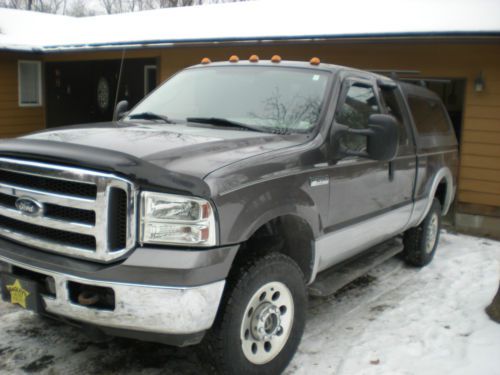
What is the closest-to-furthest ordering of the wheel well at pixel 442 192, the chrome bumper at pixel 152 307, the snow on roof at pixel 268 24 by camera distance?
the chrome bumper at pixel 152 307
the wheel well at pixel 442 192
the snow on roof at pixel 268 24

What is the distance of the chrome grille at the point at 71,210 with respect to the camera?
2725 mm

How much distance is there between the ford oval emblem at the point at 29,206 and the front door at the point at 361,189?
187cm

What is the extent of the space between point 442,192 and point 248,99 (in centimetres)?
347

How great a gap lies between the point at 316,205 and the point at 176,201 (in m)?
1.27

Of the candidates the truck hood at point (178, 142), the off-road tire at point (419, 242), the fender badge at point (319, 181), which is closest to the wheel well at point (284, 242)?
the fender badge at point (319, 181)

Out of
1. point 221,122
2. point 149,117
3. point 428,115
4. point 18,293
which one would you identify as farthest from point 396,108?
point 18,293

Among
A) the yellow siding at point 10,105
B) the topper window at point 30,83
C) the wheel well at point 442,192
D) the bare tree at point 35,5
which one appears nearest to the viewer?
the wheel well at point 442,192

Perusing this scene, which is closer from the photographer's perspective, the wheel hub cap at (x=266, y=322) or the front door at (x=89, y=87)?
the wheel hub cap at (x=266, y=322)

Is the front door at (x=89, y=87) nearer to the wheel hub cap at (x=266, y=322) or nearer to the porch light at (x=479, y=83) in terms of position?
the porch light at (x=479, y=83)

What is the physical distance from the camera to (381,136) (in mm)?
3742

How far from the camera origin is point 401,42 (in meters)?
8.12

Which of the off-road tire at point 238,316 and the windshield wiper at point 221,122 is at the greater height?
the windshield wiper at point 221,122

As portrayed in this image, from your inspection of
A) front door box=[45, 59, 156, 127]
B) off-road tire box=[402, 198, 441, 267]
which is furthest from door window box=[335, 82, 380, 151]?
front door box=[45, 59, 156, 127]

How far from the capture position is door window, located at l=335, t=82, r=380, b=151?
4.15 metres
